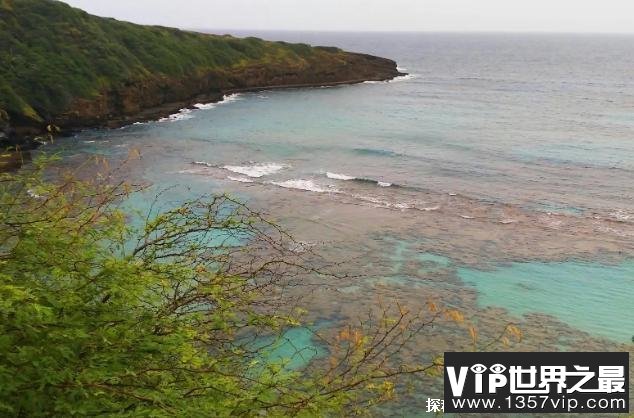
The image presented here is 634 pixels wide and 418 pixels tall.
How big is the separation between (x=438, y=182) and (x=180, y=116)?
1489 inches

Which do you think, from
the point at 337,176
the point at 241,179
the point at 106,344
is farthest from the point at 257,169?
the point at 106,344

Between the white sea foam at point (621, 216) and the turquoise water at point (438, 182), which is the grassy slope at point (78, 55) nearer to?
the turquoise water at point (438, 182)

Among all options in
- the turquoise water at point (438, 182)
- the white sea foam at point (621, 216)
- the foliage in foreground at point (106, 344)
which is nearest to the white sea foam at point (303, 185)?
the turquoise water at point (438, 182)

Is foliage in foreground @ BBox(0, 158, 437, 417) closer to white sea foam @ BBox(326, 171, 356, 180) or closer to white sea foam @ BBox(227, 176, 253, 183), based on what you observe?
white sea foam @ BBox(227, 176, 253, 183)

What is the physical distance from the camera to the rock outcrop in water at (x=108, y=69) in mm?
54969

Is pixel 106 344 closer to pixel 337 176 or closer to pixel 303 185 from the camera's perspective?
pixel 303 185

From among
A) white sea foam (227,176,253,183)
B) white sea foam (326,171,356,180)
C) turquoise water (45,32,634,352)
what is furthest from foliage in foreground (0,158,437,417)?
white sea foam (326,171,356,180)

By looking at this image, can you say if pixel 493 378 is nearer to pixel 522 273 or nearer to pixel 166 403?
pixel 166 403

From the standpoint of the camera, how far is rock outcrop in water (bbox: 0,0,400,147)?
180ft

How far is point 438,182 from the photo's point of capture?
3931cm

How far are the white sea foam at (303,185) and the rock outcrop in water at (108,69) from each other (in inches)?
920

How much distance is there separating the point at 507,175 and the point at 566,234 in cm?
1261

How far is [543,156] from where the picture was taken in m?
47.2

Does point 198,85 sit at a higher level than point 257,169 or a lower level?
higher
